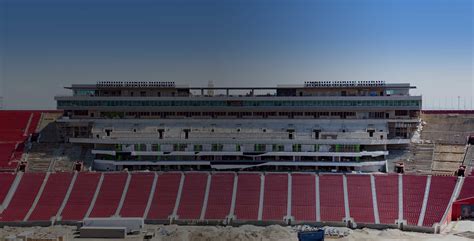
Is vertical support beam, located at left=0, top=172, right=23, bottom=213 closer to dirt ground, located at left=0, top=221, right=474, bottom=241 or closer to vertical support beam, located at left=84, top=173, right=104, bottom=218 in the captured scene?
dirt ground, located at left=0, top=221, right=474, bottom=241

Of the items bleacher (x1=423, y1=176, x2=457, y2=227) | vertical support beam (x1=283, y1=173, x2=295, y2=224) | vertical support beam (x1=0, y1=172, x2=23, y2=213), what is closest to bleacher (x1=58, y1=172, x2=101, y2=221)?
vertical support beam (x1=0, y1=172, x2=23, y2=213)

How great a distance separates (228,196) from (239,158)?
549 cm

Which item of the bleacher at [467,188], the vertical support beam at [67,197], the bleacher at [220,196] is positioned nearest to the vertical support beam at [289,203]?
the bleacher at [220,196]

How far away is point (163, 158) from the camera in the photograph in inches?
1857

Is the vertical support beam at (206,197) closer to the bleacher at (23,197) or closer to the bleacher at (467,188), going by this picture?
the bleacher at (23,197)

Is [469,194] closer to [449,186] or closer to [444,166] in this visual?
[449,186]

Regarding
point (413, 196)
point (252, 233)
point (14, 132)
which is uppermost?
point (14, 132)

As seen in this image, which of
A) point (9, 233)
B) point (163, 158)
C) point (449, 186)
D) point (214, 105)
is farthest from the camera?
point (214, 105)

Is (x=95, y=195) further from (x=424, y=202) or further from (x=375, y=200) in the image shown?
(x=424, y=202)

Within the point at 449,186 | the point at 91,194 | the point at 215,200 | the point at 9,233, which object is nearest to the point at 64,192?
the point at 91,194

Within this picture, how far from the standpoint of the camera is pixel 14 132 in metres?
52.8

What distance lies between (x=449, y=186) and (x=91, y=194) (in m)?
24.2

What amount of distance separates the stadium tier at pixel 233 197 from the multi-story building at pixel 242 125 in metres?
2.60

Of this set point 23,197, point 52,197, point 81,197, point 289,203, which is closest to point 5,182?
point 23,197
